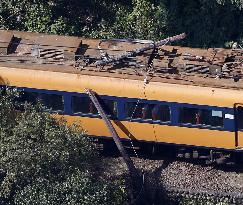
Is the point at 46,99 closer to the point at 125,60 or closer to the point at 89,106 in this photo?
the point at 89,106

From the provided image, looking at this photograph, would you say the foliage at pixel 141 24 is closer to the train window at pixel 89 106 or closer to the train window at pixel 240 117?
the train window at pixel 89 106

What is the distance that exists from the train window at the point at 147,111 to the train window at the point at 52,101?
263 centimetres

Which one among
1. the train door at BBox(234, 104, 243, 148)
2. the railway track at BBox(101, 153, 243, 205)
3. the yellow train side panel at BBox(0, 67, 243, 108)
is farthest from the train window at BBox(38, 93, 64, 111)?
the train door at BBox(234, 104, 243, 148)

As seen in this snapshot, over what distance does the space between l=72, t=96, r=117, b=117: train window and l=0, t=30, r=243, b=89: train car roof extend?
1.04 m

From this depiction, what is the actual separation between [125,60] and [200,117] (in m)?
3.65

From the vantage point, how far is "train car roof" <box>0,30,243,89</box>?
2219 cm

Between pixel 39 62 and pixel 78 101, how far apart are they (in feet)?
7.28

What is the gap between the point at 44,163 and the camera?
2028 cm

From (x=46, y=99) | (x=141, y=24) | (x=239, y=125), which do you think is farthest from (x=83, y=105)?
(x=141, y=24)

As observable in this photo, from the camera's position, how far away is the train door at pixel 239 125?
21672 mm

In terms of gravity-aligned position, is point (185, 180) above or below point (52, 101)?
below

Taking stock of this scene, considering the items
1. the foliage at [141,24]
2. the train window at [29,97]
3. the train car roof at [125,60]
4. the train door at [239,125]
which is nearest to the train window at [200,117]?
the train door at [239,125]

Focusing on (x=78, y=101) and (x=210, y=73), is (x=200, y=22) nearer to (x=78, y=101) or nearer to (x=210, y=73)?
(x=210, y=73)

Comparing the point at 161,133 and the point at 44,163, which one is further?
the point at 161,133
